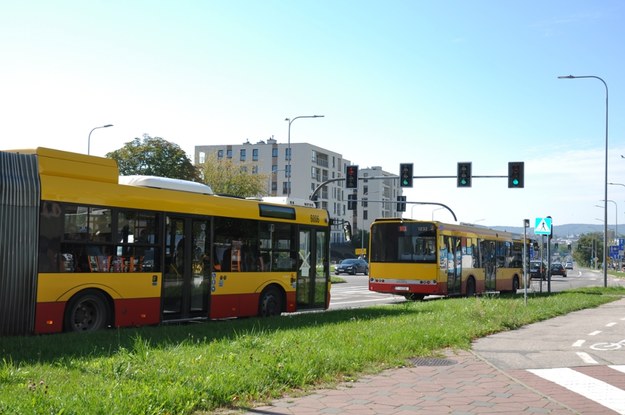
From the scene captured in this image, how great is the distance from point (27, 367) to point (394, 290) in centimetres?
1815

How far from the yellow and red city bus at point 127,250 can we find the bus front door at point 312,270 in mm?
79

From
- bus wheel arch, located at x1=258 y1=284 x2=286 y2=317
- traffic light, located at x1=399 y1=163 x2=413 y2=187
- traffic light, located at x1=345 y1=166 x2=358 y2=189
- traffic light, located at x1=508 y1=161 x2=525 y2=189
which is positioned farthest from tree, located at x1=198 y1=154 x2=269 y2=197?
bus wheel arch, located at x1=258 y1=284 x2=286 y2=317

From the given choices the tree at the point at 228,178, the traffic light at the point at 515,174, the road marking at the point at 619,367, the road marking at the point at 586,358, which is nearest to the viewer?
the road marking at the point at 619,367

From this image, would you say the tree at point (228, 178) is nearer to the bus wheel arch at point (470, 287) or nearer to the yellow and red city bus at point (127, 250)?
the bus wheel arch at point (470, 287)

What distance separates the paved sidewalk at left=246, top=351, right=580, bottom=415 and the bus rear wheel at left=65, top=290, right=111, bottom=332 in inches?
219

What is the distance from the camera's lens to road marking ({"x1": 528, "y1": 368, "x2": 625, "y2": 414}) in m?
7.40

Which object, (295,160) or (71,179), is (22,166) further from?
(295,160)

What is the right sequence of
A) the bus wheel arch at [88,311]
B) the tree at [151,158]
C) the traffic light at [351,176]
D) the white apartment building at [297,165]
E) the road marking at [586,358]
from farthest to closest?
1. the white apartment building at [297,165]
2. the tree at [151,158]
3. the traffic light at [351,176]
4. the bus wheel arch at [88,311]
5. the road marking at [586,358]

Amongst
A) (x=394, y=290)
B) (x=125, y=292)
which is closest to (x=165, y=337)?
(x=125, y=292)

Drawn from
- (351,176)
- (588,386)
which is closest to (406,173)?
(351,176)

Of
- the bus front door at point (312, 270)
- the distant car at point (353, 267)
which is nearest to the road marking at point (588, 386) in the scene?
the bus front door at point (312, 270)

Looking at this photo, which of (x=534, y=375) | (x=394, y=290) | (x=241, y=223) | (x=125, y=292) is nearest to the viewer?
(x=534, y=375)

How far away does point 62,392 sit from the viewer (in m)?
6.46

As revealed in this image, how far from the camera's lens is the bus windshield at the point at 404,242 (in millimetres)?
24594
